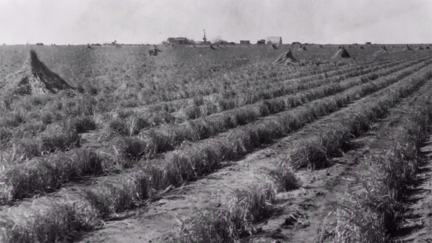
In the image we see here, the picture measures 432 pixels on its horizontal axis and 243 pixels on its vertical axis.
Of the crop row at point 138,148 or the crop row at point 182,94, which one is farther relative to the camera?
the crop row at point 182,94

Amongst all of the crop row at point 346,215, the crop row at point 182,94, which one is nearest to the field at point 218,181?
the crop row at point 346,215

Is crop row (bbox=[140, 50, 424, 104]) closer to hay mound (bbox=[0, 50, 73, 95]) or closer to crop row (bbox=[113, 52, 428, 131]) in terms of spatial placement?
crop row (bbox=[113, 52, 428, 131])

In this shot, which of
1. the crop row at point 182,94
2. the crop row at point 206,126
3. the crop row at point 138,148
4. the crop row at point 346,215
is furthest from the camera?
the crop row at point 182,94

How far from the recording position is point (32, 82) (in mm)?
16000

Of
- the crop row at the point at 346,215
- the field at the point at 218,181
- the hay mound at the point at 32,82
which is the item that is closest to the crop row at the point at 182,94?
the hay mound at the point at 32,82

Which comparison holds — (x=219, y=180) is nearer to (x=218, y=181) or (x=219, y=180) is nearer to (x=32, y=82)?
(x=218, y=181)

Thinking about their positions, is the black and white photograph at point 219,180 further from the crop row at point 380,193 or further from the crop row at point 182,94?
the crop row at point 182,94

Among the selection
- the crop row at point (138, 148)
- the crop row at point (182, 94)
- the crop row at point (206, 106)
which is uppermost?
the crop row at point (182, 94)

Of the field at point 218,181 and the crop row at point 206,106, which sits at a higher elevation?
the crop row at point 206,106

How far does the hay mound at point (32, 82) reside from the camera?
1550 centimetres

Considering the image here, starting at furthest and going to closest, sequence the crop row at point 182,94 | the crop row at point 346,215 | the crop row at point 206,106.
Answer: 1. the crop row at point 182,94
2. the crop row at point 206,106
3. the crop row at point 346,215

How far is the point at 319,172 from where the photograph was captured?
655 centimetres

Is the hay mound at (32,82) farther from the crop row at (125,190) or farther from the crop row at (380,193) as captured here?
the crop row at (380,193)

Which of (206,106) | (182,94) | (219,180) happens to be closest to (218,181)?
(219,180)
